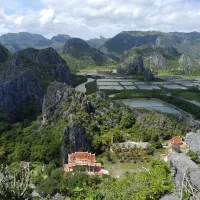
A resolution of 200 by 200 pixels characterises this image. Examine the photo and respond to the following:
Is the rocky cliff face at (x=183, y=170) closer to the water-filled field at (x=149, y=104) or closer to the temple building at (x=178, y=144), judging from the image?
the temple building at (x=178, y=144)

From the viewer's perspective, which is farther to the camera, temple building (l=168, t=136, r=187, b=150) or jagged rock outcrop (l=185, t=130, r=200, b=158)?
temple building (l=168, t=136, r=187, b=150)

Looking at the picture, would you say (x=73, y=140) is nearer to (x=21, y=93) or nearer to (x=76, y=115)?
(x=76, y=115)

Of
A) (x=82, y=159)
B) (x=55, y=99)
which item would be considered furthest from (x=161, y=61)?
(x=82, y=159)

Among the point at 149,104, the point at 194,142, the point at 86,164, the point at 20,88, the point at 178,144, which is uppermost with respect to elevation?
the point at 194,142

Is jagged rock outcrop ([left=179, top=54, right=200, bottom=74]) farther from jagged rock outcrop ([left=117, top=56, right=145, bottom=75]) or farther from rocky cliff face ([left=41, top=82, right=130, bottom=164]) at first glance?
A: rocky cliff face ([left=41, top=82, right=130, bottom=164])

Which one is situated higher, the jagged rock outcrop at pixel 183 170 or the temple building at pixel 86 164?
the jagged rock outcrop at pixel 183 170

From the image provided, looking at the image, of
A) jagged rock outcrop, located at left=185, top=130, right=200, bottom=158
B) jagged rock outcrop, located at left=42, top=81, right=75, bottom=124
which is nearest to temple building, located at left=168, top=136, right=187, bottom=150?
jagged rock outcrop, located at left=185, top=130, right=200, bottom=158

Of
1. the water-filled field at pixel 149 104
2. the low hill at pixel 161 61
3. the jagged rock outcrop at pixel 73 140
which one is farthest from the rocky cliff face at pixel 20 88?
the low hill at pixel 161 61

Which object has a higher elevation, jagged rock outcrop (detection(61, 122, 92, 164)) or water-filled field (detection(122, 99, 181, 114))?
jagged rock outcrop (detection(61, 122, 92, 164))

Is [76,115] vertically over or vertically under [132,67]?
under

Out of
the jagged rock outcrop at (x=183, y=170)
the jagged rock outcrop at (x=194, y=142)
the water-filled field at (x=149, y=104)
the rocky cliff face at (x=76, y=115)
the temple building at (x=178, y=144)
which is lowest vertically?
the water-filled field at (x=149, y=104)
